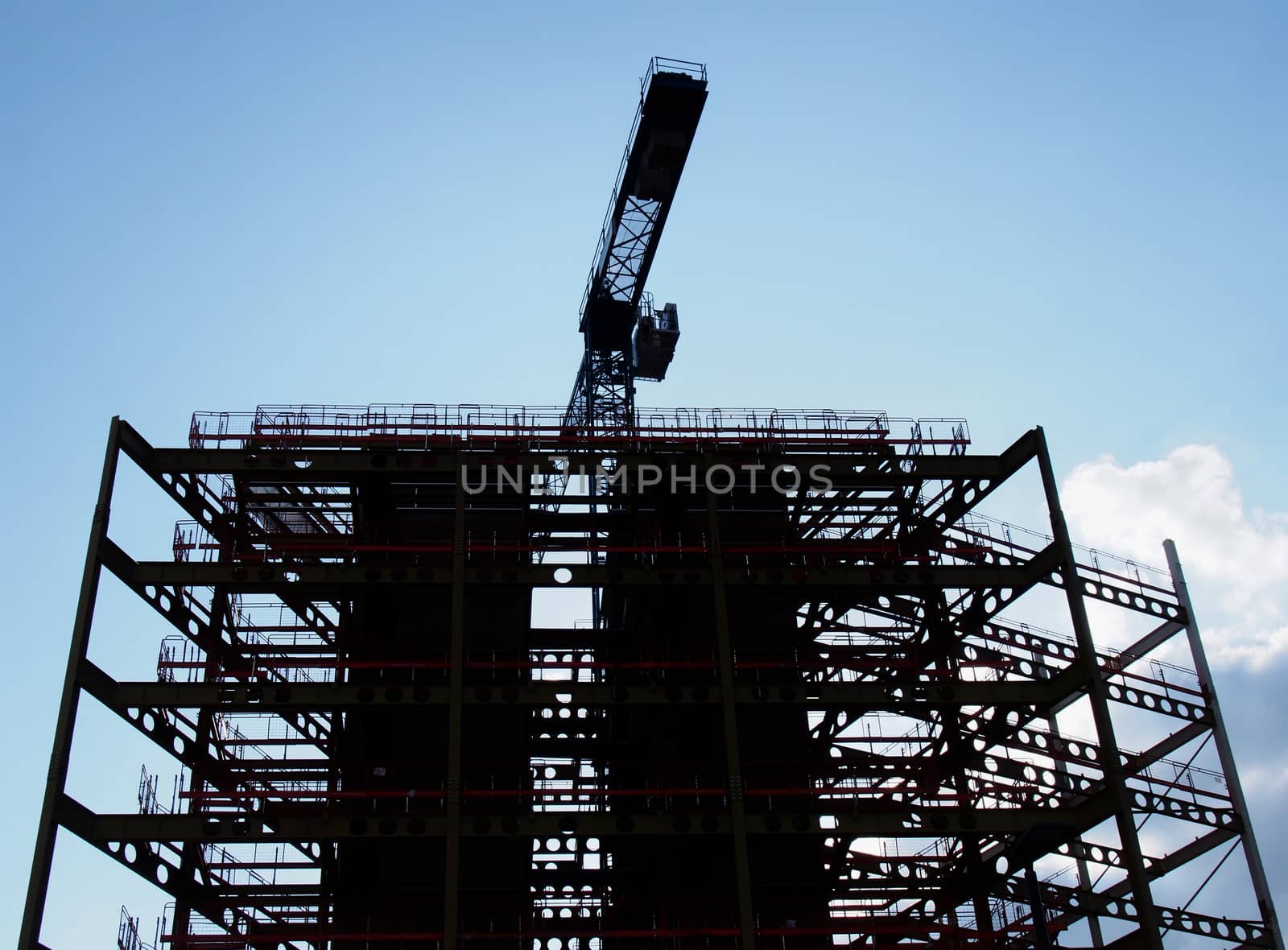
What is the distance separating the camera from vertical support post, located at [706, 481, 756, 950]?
3262 cm

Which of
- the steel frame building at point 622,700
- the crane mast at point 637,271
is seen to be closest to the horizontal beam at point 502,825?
the steel frame building at point 622,700

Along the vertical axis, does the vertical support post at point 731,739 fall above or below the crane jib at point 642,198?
below

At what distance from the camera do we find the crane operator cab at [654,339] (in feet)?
211

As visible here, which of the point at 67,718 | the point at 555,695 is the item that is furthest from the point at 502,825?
the point at 67,718

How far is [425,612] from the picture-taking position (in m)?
39.5

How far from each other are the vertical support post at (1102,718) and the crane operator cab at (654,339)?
27.7 meters

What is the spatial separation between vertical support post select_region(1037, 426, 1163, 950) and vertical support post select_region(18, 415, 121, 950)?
26451mm

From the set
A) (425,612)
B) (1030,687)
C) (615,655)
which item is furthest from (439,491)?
(1030,687)

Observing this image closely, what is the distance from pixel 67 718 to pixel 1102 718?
88.1ft

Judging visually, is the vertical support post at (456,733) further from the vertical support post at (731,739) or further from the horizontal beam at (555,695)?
the vertical support post at (731,739)

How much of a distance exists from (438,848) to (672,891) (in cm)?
652

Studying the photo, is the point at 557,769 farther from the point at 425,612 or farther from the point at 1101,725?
the point at 1101,725

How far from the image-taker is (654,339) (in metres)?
64.2

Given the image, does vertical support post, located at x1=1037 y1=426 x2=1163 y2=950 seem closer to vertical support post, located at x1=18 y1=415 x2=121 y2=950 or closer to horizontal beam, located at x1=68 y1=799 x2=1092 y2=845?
horizontal beam, located at x1=68 y1=799 x2=1092 y2=845
